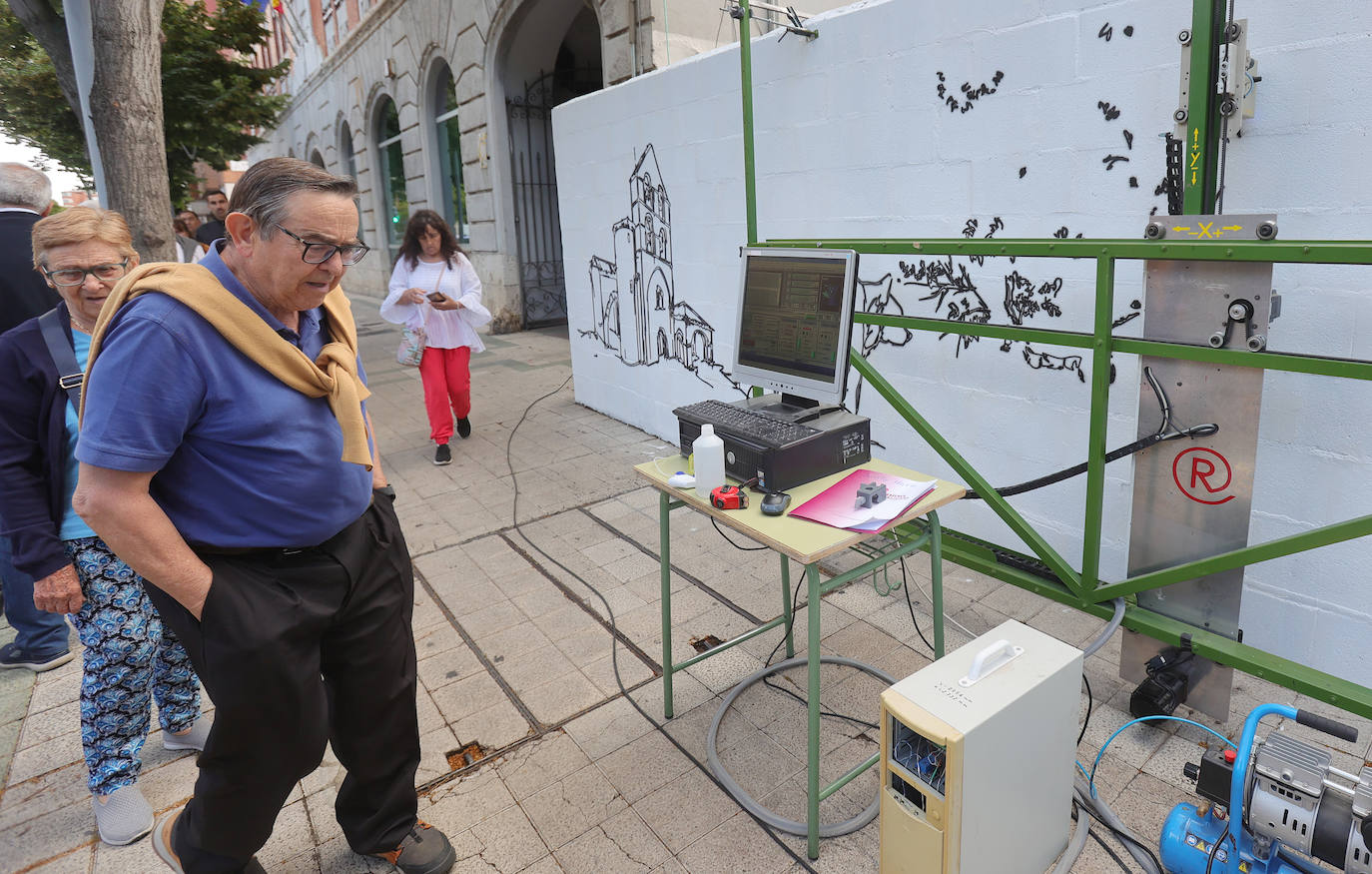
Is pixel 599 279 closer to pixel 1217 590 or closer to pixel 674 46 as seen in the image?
pixel 674 46

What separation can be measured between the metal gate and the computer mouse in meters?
9.61

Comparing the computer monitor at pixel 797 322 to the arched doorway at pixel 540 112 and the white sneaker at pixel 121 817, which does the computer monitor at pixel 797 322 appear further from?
the arched doorway at pixel 540 112

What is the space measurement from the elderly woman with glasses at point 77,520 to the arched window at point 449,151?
37.6 ft

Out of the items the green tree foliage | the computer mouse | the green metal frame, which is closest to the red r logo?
the green metal frame

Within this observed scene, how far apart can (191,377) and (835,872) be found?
201 centimetres

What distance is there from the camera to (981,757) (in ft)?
5.78

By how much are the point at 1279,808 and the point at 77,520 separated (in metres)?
3.18

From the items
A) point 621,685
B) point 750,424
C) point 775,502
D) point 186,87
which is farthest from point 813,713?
point 186,87

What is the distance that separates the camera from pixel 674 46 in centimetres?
754

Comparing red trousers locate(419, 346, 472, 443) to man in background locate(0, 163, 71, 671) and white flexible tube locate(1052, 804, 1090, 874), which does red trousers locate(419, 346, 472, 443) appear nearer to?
man in background locate(0, 163, 71, 671)

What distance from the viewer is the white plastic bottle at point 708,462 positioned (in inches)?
94.3

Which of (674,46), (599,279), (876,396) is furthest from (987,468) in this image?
(674,46)

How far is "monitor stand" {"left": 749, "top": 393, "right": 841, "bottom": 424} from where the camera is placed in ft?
8.59

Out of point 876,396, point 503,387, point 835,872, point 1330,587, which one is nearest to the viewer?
point 835,872
